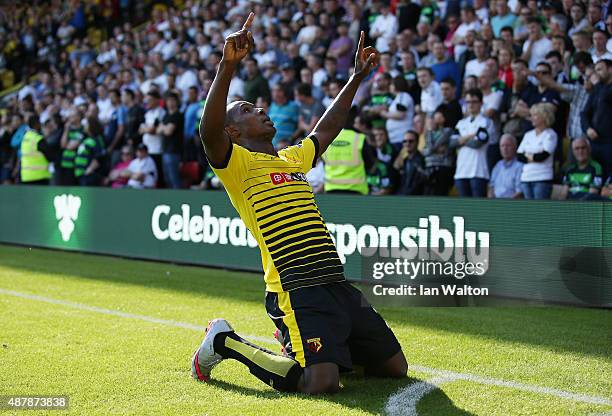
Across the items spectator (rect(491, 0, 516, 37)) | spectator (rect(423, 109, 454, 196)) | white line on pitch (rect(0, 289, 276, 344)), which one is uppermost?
spectator (rect(491, 0, 516, 37))

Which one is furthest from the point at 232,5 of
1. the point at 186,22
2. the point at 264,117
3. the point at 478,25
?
the point at 264,117

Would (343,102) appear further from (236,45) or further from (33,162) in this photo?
(33,162)

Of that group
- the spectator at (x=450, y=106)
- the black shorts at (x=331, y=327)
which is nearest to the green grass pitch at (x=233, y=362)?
the black shorts at (x=331, y=327)

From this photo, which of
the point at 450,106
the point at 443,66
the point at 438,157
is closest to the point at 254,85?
the point at 443,66

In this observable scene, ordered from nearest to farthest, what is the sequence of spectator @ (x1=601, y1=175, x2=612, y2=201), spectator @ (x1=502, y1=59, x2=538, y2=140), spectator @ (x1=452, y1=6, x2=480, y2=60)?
spectator @ (x1=601, y1=175, x2=612, y2=201), spectator @ (x1=502, y1=59, x2=538, y2=140), spectator @ (x1=452, y1=6, x2=480, y2=60)

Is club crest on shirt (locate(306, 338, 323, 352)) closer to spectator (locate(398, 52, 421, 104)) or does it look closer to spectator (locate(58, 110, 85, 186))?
spectator (locate(398, 52, 421, 104))

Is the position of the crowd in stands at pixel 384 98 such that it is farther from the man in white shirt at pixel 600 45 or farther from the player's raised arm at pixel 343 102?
the player's raised arm at pixel 343 102

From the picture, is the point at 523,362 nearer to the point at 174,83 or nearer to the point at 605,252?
the point at 605,252

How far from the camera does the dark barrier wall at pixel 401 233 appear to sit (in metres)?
9.04

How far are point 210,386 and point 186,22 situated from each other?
16.2 m

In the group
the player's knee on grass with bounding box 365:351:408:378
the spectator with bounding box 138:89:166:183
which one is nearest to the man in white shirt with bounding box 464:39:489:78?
the spectator with bounding box 138:89:166:183

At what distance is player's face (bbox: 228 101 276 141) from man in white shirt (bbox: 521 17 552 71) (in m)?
7.29

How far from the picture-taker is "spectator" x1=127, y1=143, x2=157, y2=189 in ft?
52.9

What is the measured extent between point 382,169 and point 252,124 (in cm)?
675
